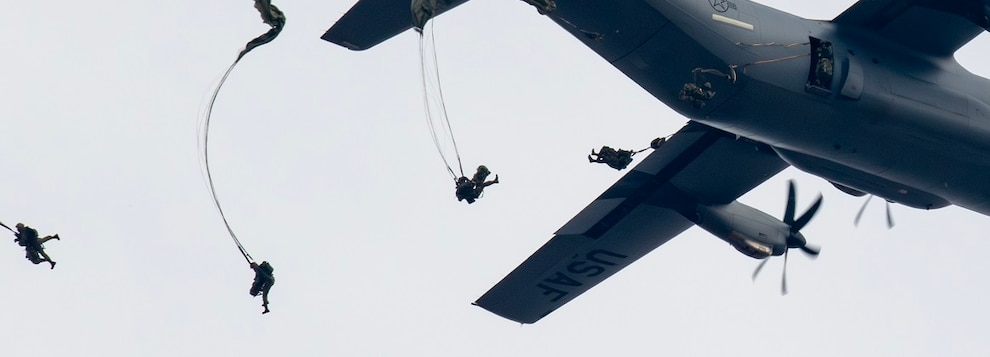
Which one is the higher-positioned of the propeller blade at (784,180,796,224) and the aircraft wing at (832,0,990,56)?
the aircraft wing at (832,0,990,56)

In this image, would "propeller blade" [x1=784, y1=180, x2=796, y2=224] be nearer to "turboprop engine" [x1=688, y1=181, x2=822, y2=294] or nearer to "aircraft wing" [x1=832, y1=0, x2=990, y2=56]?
"turboprop engine" [x1=688, y1=181, x2=822, y2=294]

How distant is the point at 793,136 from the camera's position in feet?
77.6

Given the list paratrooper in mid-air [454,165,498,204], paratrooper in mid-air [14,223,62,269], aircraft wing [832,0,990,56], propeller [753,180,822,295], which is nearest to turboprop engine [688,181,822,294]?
propeller [753,180,822,295]

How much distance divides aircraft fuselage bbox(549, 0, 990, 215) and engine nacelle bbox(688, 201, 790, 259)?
2.12 meters

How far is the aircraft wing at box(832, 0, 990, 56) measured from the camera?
23.5 meters

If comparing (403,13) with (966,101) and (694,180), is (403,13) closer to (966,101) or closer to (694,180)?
(694,180)

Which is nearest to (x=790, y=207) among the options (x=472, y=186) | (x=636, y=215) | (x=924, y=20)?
(x=636, y=215)

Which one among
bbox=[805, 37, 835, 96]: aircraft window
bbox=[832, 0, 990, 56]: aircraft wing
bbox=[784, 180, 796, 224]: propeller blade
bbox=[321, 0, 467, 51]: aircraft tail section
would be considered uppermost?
bbox=[321, 0, 467, 51]: aircraft tail section

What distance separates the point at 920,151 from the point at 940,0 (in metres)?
2.43

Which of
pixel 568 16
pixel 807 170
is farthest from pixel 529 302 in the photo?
pixel 568 16

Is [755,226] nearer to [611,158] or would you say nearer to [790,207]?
[790,207]

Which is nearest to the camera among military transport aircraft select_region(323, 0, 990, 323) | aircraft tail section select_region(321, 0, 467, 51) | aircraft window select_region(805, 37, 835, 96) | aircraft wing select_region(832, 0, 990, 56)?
aircraft tail section select_region(321, 0, 467, 51)

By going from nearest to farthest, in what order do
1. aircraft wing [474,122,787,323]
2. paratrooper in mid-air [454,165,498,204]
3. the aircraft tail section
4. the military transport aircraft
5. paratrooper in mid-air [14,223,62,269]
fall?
paratrooper in mid-air [14,223,62,269] → paratrooper in mid-air [454,165,498,204] → the aircraft tail section → the military transport aircraft → aircraft wing [474,122,787,323]

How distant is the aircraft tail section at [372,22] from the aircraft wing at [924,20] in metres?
6.75
